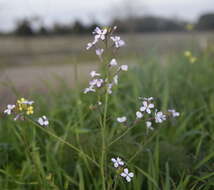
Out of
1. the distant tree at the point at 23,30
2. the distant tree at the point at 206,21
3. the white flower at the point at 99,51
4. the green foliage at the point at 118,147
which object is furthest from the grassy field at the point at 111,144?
the distant tree at the point at 23,30

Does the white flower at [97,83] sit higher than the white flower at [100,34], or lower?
lower

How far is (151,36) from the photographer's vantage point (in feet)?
22.4

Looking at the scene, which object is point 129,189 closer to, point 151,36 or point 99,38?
point 99,38

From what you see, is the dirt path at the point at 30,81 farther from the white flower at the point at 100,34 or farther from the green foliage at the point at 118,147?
the white flower at the point at 100,34

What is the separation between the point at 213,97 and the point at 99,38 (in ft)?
4.97

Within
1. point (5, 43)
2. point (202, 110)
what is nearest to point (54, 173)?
point (202, 110)

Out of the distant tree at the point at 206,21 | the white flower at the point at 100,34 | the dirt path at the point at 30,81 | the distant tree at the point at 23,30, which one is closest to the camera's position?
the white flower at the point at 100,34

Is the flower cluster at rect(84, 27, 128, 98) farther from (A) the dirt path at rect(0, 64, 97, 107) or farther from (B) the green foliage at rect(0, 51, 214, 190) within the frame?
(A) the dirt path at rect(0, 64, 97, 107)

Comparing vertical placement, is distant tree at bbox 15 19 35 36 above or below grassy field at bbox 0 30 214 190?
above

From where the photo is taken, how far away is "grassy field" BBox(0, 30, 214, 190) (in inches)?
51.7

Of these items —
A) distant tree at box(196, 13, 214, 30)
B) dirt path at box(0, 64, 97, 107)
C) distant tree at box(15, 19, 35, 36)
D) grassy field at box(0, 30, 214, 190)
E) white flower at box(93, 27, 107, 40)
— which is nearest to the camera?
white flower at box(93, 27, 107, 40)

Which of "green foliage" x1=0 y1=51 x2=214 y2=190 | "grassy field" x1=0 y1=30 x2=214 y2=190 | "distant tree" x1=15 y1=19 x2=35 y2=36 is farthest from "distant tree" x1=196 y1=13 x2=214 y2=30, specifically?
"distant tree" x1=15 y1=19 x2=35 y2=36

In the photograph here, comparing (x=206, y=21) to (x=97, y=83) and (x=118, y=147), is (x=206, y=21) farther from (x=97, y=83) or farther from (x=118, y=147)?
(x=97, y=83)

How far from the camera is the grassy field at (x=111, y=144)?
1.31m
